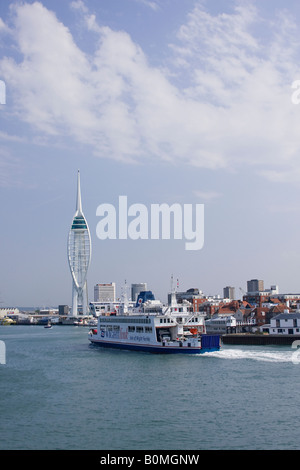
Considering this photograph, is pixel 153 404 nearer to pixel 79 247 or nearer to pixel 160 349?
pixel 160 349

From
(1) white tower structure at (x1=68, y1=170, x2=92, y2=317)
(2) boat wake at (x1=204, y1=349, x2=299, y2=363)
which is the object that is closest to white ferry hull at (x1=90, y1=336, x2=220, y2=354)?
(2) boat wake at (x1=204, y1=349, x2=299, y2=363)

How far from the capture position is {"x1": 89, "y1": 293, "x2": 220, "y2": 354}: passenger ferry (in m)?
44.0

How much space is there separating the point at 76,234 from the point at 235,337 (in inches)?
→ 3591

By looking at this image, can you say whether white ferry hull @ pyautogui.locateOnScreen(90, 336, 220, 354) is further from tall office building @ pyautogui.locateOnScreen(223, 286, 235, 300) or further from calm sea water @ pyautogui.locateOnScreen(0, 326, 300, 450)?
tall office building @ pyautogui.locateOnScreen(223, 286, 235, 300)

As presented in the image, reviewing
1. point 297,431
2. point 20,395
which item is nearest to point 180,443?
point 297,431

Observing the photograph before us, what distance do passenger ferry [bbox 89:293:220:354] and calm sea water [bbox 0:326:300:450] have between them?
2957 mm

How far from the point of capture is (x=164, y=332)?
48031mm

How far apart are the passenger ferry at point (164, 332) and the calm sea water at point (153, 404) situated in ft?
9.70

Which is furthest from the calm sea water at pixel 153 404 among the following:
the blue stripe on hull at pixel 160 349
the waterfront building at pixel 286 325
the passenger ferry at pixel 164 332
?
the waterfront building at pixel 286 325

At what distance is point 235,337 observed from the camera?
62125mm

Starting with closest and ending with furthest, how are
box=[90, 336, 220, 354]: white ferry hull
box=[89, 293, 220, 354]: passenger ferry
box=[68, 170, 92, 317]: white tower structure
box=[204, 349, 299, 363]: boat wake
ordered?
box=[204, 349, 299, 363]: boat wake < box=[90, 336, 220, 354]: white ferry hull < box=[89, 293, 220, 354]: passenger ferry < box=[68, 170, 92, 317]: white tower structure

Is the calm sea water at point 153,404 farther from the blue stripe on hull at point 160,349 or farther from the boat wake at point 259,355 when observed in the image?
the blue stripe on hull at point 160,349

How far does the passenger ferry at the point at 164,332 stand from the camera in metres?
44.0

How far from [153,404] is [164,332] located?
2319cm
